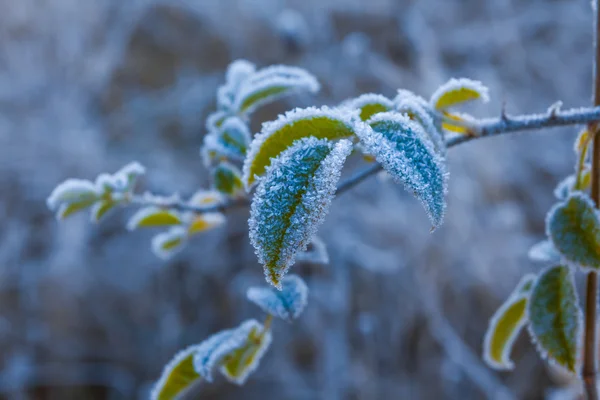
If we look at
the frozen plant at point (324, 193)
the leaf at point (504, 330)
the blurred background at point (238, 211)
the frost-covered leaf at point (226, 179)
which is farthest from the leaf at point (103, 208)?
the blurred background at point (238, 211)

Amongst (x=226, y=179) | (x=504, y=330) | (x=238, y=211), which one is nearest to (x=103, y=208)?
(x=226, y=179)

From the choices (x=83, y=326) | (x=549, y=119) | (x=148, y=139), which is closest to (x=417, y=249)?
(x=148, y=139)

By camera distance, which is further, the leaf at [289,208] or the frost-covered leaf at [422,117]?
the frost-covered leaf at [422,117]

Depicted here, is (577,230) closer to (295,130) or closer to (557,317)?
(557,317)

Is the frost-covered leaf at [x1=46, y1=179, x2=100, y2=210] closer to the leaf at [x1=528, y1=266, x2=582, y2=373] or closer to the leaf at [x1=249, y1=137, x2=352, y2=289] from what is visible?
the leaf at [x1=249, y1=137, x2=352, y2=289]

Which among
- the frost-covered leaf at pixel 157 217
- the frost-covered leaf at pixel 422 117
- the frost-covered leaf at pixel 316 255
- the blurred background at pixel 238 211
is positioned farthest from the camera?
the blurred background at pixel 238 211

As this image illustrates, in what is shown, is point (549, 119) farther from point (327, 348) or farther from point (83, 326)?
point (83, 326)

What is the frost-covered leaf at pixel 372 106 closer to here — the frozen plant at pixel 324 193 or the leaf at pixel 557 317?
the frozen plant at pixel 324 193
